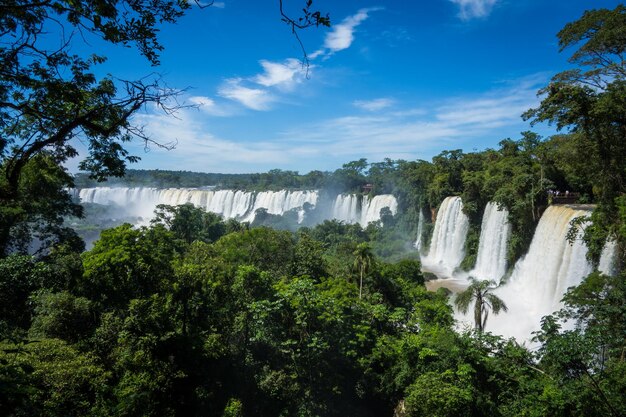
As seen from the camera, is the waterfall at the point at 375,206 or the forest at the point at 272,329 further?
the waterfall at the point at 375,206

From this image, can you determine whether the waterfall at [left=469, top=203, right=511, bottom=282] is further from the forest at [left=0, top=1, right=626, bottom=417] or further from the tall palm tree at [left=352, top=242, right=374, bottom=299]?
the tall palm tree at [left=352, top=242, right=374, bottom=299]

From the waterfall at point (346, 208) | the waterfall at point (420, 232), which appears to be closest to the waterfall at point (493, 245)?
the waterfall at point (420, 232)

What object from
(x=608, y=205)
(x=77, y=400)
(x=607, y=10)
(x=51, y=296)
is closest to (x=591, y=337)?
(x=608, y=205)

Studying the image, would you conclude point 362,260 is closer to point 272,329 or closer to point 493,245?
point 272,329

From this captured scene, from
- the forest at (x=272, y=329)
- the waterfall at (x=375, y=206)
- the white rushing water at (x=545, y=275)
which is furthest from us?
the waterfall at (x=375, y=206)

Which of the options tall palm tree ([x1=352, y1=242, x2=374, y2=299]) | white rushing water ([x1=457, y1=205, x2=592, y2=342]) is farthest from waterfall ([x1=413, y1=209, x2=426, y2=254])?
tall palm tree ([x1=352, y1=242, x2=374, y2=299])

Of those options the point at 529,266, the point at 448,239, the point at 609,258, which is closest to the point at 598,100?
the point at 609,258

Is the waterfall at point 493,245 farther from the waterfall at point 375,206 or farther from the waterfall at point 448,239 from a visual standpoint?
the waterfall at point 375,206
